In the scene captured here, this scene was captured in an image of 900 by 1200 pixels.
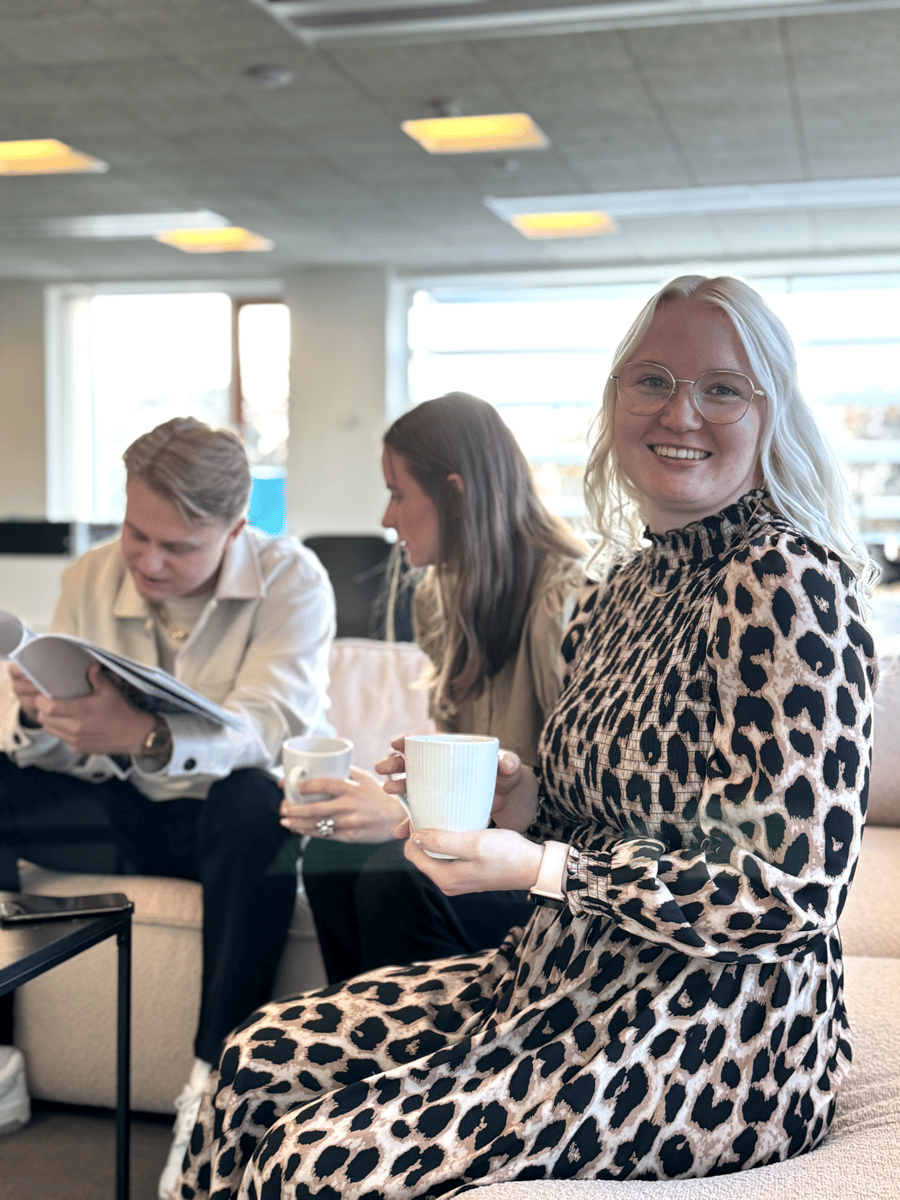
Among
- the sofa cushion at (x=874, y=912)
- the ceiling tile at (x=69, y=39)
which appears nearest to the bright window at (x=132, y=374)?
the ceiling tile at (x=69, y=39)

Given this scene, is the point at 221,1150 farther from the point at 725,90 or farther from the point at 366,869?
the point at 725,90

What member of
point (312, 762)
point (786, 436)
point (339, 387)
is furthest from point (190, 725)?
point (339, 387)

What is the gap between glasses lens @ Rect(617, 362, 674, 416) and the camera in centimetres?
127

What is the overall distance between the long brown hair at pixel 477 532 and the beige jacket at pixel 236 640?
1.15ft

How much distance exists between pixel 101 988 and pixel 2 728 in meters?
0.62

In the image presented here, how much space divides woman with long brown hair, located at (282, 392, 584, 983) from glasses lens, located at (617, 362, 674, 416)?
1.57ft

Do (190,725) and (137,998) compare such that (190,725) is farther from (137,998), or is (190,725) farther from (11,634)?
(137,998)

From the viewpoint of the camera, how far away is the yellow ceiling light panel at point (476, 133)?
231 inches

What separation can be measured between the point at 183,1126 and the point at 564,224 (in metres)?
7.35

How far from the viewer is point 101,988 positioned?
2.06 meters

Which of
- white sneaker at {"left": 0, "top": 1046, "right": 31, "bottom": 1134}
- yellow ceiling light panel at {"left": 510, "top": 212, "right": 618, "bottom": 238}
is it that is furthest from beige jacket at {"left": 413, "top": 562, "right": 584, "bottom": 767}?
yellow ceiling light panel at {"left": 510, "top": 212, "right": 618, "bottom": 238}

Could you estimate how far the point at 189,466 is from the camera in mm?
1961

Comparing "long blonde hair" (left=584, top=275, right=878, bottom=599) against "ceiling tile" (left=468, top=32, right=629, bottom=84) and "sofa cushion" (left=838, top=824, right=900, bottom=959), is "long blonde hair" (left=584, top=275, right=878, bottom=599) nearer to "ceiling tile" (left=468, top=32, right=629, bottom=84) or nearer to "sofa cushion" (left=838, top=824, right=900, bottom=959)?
"sofa cushion" (left=838, top=824, right=900, bottom=959)

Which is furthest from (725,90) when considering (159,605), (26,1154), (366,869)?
(26,1154)
